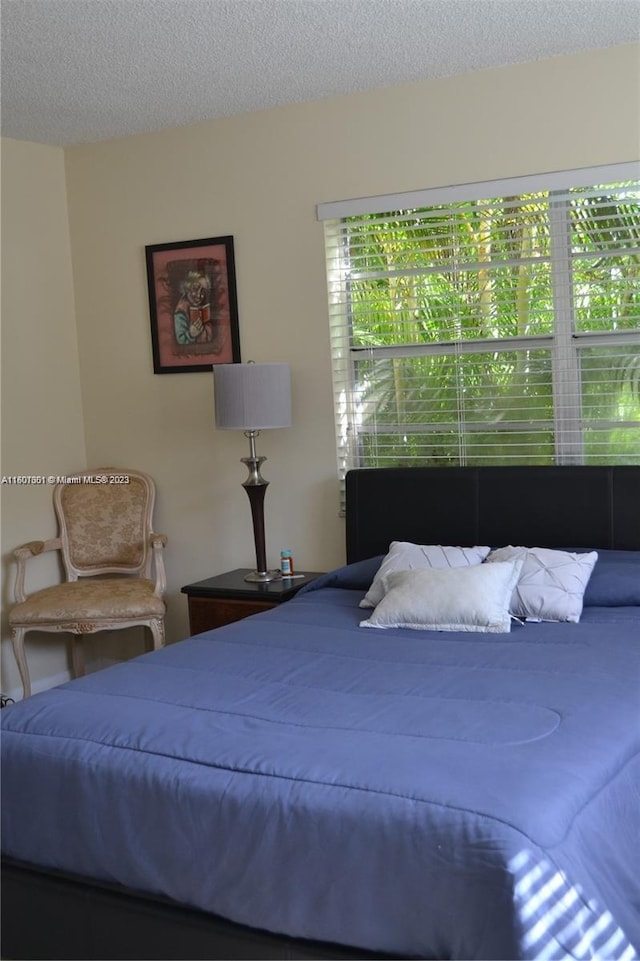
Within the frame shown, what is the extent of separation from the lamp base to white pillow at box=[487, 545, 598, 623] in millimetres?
1244

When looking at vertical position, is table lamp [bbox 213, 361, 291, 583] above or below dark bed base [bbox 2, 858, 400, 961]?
above

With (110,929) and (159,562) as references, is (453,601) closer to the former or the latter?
(110,929)

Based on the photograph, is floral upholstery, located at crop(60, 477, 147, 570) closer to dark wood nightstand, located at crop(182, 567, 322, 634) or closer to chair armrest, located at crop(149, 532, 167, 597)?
chair armrest, located at crop(149, 532, 167, 597)

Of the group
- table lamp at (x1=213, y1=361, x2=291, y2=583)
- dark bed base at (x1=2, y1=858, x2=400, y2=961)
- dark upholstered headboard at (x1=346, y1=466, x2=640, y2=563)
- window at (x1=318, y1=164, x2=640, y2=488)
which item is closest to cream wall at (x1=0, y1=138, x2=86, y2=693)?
table lamp at (x1=213, y1=361, x2=291, y2=583)

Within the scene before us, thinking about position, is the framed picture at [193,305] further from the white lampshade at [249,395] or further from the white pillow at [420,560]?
the white pillow at [420,560]

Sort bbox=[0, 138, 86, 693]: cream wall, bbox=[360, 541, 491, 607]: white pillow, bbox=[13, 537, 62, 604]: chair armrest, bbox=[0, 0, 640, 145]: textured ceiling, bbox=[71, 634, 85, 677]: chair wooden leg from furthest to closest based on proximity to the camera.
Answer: bbox=[71, 634, 85, 677]: chair wooden leg
bbox=[0, 138, 86, 693]: cream wall
bbox=[13, 537, 62, 604]: chair armrest
bbox=[360, 541, 491, 607]: white pillow
bbox=[0, 0, 640, 145]: textured ceiling

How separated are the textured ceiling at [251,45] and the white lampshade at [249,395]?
3.73 ft

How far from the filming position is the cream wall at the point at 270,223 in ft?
13.5

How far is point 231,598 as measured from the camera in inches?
175

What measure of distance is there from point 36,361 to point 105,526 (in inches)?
33.8

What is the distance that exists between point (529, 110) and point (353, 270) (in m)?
0.99

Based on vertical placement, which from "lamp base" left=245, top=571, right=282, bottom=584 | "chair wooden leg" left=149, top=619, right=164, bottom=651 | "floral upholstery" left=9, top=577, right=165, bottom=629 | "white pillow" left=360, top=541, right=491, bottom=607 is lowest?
"chair wooden leg" left=149, top=619, right=164, bottom=651

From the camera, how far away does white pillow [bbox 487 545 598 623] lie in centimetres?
351

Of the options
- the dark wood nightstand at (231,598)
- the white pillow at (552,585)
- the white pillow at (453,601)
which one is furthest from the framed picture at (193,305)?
the white pillow at (552,585)
